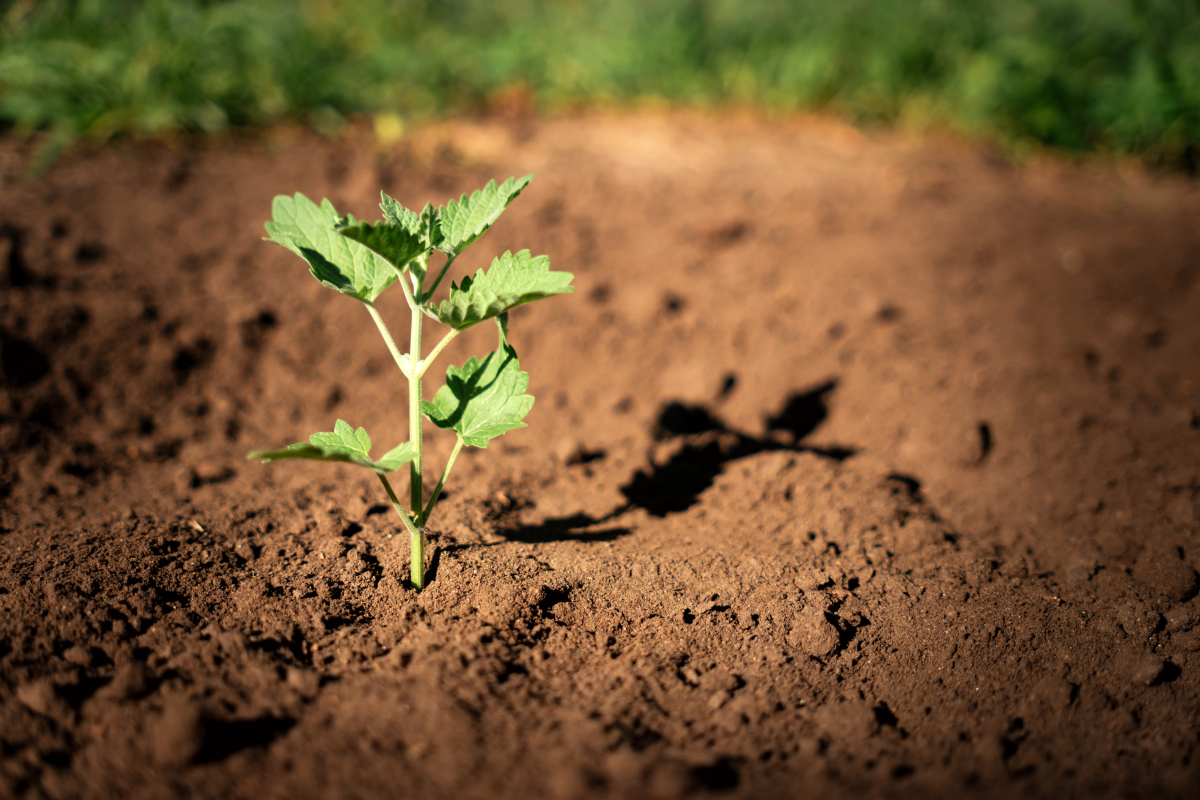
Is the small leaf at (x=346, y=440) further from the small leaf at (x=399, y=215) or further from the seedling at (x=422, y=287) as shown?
the small leaf at (x=399, y=215)

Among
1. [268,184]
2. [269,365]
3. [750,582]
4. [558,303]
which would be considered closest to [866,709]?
[750,582]

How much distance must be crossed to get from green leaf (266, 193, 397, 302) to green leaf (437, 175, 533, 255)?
146mm

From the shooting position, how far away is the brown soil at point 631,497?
132 centimetres

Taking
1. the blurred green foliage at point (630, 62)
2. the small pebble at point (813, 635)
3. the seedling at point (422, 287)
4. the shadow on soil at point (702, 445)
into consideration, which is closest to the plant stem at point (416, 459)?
the seedling at point (422, 287)

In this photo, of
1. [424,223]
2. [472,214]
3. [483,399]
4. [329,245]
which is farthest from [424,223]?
[483,399]

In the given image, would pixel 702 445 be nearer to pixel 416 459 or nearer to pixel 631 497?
pixel 631 497

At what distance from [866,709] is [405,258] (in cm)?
129

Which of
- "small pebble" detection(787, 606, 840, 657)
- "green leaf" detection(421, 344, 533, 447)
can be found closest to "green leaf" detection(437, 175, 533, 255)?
"green leaf" detection(421, 344, 533, 447)

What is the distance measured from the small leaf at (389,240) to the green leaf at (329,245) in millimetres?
131

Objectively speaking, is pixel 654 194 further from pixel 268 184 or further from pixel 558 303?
pixel 268 184

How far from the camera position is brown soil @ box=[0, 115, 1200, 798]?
132 cm

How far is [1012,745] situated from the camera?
4.51 ft

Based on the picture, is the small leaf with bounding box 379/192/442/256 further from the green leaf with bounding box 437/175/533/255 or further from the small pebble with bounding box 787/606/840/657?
the small pebble with bounding box 787/606/840/657

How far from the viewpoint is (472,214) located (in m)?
1.43
